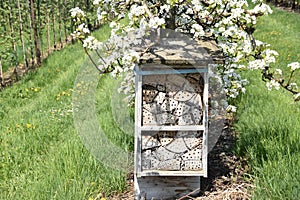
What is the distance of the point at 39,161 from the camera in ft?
13.0

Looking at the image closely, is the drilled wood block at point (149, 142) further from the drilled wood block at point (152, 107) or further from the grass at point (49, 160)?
the grass at point (49, 160)

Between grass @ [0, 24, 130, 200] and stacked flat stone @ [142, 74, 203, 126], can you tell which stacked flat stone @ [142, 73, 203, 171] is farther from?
grass @ [0, 24, 130, 200]

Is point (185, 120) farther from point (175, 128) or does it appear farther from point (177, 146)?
point (177, 146)

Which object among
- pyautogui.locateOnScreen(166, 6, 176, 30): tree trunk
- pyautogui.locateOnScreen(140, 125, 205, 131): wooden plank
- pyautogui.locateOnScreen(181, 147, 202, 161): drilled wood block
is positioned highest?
pyautogui.locateOnScreen(166, 6, 176, 30): tree trunk

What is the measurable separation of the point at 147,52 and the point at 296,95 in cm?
113

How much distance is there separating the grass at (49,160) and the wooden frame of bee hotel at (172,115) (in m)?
0.41

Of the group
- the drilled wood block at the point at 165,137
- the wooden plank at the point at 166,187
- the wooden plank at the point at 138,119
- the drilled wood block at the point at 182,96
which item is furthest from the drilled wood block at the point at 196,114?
the wooden plank at the point at 166,187

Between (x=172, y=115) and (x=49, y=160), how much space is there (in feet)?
4.19

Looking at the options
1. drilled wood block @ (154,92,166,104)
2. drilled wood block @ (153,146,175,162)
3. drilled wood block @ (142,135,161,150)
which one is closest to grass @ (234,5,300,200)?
drilled wood block @ (153,146,175,162)

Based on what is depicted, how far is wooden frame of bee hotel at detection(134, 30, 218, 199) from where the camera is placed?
3.06 meters

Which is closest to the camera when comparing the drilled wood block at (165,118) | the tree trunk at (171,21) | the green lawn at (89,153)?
the green lawn at (89,153)

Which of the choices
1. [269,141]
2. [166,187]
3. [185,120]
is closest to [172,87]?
[185,120]

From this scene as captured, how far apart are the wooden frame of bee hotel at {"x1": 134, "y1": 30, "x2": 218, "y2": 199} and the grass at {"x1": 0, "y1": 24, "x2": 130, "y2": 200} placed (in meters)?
0.41

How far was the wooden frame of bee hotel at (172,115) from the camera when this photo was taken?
306 cm
